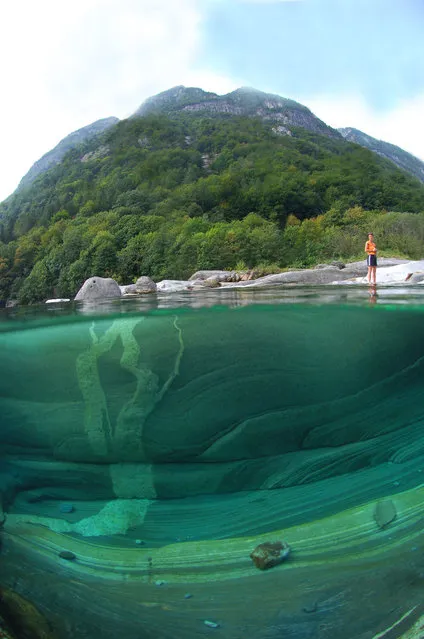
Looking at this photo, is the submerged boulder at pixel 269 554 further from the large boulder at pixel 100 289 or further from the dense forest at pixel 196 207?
the dense forest at pixel 196 207

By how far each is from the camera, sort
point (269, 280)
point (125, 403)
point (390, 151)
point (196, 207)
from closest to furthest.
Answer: point (125, 403) → point (269, 280) → point (196, 207) → point (390, 151)

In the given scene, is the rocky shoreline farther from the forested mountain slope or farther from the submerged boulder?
the submerged boulder

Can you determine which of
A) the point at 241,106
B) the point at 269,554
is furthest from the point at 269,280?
the point at 241,106

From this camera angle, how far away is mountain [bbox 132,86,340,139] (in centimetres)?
11068

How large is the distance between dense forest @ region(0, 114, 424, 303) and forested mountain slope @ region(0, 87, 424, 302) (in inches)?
6.6

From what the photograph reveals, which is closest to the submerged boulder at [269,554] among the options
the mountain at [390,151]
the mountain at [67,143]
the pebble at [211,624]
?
the pebble at [211,624]

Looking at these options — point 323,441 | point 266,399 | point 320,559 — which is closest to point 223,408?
point 266,399

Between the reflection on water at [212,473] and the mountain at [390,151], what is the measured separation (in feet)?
460

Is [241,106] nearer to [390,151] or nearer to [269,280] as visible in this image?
[390,151]

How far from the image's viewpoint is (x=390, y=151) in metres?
136

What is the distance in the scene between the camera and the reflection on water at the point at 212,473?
6.80ft

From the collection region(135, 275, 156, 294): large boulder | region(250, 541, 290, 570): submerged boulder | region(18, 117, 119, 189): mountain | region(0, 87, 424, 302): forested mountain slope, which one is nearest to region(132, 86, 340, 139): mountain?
region(0, 87, 424, 302): forested mountain slope

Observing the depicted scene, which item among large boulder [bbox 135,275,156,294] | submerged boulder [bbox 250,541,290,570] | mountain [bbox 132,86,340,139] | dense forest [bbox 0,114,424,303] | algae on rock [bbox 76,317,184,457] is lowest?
submerged boulder [bbox 250,541,290,570]

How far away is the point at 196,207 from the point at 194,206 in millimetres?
399
